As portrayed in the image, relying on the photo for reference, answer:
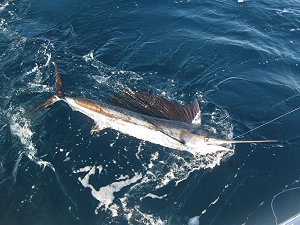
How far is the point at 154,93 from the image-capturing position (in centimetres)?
1129

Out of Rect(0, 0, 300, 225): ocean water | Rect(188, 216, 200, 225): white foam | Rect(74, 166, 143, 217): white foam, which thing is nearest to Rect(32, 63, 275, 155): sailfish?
Rect(0, 0, 300, 225): ocean water

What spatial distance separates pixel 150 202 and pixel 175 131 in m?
1.90

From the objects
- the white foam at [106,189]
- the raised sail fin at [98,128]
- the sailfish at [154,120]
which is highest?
the sailfish at [154,120]

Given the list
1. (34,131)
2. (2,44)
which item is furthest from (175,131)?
(2,44)

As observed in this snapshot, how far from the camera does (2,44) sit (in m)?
13.4

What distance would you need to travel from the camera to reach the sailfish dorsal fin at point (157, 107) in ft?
31.6

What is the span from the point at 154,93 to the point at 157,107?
1531 millimetres

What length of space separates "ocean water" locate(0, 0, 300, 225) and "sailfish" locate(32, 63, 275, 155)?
37 centimetres

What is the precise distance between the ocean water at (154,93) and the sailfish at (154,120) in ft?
1.23

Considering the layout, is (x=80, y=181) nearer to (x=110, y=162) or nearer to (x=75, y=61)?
(x=110, y=162)

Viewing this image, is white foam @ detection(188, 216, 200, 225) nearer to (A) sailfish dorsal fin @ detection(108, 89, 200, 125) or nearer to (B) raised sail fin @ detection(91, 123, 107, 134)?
(A) sailfish dorsal fin @ detection(108, 89, 200, 125)

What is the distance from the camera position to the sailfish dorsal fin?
9625 mm

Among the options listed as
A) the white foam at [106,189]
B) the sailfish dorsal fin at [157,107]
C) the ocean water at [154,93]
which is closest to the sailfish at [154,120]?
the sailfish dorsal fin at [157,107]

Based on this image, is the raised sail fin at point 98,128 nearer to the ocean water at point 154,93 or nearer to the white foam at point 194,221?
the ocean water at point 154,93
